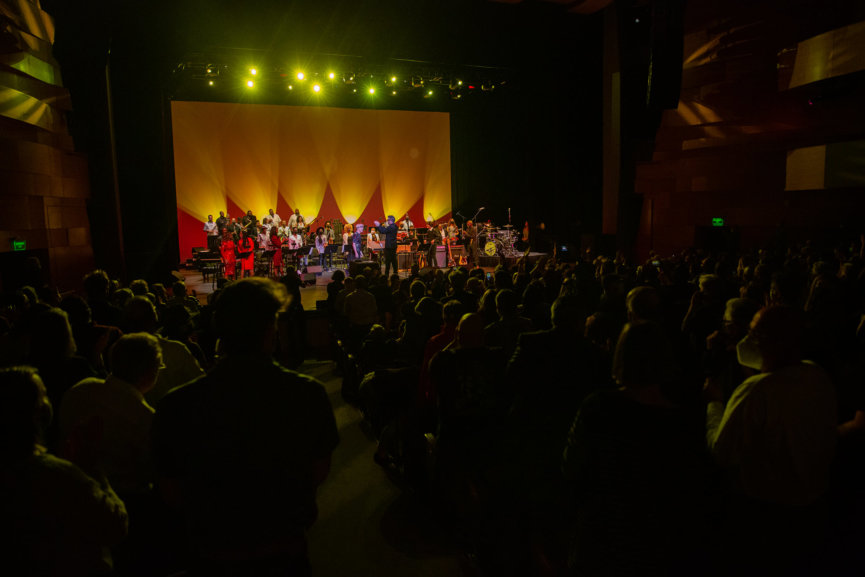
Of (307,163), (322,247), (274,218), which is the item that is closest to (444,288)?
(322,247)

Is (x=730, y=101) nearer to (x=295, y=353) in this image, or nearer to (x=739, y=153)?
(x=739, y=153)

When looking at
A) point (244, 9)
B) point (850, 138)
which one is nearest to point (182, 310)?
point (244, 9)

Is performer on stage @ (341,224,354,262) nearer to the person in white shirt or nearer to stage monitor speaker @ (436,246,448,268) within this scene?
the person in white shirt

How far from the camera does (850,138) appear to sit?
1049cm

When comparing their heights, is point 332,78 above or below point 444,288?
above

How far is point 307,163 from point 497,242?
6.88 m

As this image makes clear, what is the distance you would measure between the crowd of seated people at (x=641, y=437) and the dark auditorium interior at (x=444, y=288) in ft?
0.04

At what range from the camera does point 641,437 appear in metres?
1.59

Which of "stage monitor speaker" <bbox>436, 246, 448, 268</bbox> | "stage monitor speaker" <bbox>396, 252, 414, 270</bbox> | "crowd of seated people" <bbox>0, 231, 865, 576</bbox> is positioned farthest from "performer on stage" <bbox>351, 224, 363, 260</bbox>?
"crowd of seated people" <bbox>0, 231, 865, 576</bbox>

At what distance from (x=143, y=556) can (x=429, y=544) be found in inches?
59.9

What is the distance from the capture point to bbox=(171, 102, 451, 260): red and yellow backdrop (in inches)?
668

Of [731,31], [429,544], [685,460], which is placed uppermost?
[731,31]

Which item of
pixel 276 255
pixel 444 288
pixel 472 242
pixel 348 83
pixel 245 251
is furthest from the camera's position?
pixel 472 242

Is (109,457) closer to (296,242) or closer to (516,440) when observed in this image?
(516,440)
